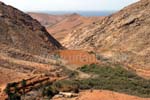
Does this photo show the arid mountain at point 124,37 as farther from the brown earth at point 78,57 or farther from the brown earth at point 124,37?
the brown earth at point 78,57

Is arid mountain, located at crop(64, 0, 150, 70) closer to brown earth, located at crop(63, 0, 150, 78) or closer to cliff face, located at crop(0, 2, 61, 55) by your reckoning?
brown earth, located at crop(63, 0, 150, 78)

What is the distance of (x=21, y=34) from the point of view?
32031 millimetres

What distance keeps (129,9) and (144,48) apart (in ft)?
28.3

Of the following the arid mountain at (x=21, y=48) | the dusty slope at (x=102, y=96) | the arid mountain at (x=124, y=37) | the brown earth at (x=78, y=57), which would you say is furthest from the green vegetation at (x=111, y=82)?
the arid mountain at (x=124, y=37)

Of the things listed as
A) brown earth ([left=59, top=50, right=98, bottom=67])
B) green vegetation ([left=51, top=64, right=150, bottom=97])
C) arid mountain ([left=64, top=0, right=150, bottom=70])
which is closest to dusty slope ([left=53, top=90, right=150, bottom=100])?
green vegetation ([left=51, top=64, right=150, bottom=97])

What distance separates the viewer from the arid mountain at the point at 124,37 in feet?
117

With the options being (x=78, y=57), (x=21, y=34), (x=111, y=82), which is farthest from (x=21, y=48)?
(x=111, y=82)

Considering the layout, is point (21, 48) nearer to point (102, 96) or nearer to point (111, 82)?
point (111, 82)

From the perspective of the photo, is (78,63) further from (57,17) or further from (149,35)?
(57,17)

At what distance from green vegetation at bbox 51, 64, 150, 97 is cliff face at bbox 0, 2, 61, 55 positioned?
699 centimetres

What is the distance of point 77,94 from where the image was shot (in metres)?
18.3

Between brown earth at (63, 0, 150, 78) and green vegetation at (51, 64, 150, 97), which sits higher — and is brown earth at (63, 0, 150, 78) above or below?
above

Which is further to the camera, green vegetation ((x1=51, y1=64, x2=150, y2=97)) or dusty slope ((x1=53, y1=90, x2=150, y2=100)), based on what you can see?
green vegetation ((x1=51, y1=64, x2=150, y2=97))

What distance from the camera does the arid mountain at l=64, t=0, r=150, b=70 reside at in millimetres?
35656
